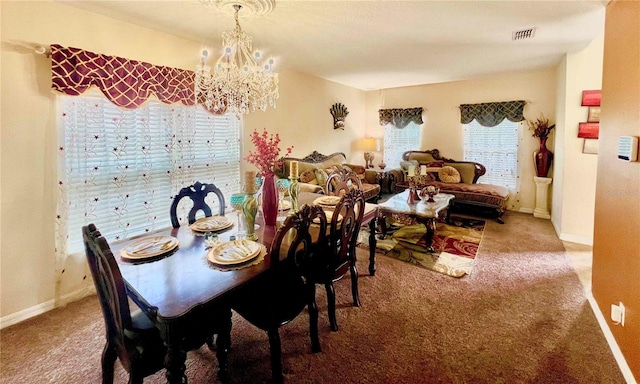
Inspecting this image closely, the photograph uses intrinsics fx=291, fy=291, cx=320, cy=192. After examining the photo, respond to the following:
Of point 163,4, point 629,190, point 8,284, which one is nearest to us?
point 629,190

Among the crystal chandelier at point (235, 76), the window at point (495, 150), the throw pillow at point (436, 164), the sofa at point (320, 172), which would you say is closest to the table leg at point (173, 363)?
the crystal chandelier at point (235, 76)

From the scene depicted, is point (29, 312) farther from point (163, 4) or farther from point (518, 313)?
point (518, 313)

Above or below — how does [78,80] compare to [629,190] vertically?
above

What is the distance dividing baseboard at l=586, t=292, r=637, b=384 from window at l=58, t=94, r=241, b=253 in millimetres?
3706

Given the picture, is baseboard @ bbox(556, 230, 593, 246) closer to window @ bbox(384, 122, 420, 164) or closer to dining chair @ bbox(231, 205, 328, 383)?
window @ bbox(384, 122, 420, 164)

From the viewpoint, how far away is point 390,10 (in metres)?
2.49

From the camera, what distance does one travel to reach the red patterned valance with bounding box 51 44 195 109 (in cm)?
220

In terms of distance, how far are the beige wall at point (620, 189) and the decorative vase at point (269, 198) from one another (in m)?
2.08

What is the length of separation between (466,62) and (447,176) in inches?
78.3

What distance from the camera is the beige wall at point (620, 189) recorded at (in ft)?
5.29

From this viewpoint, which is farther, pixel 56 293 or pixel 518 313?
pixel 56 293

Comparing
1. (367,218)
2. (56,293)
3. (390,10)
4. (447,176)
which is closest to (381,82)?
(447,176)

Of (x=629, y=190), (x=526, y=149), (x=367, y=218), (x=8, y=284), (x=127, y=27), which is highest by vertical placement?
(x=127, y=27)

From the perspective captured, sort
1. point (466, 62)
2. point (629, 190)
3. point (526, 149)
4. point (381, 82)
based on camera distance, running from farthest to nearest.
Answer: point (381, 82), point (526, 149), point (466, 62), point (629, 190)
